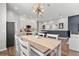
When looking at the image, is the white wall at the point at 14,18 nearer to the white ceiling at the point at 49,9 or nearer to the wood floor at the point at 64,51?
the white ceiling at the point at 49,9

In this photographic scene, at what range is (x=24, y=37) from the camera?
2.43m

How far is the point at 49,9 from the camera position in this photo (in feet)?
7.98

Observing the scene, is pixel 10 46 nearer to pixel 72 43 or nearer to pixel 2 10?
pixel 2 10

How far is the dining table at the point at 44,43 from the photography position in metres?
2.31

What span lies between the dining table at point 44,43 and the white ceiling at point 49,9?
0.41 metres

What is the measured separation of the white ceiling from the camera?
7.89ft

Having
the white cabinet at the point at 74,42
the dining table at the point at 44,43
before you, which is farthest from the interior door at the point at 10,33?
the white cabinet at the point at 74,42

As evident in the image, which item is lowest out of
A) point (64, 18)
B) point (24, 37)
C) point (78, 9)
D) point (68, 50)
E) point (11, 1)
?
point (68, 50)

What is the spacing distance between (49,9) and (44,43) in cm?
65

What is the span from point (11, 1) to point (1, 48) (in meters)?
0.92

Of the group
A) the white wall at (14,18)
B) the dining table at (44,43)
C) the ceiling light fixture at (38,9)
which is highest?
the ceiling light fixture at (38,9)

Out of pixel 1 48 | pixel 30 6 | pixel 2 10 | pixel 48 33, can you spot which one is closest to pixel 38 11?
pixel 30 6

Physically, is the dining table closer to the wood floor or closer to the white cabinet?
the wood floor

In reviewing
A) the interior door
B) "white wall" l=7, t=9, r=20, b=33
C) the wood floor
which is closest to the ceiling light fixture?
"white wall" l=7, t=9, r=20, b=33
